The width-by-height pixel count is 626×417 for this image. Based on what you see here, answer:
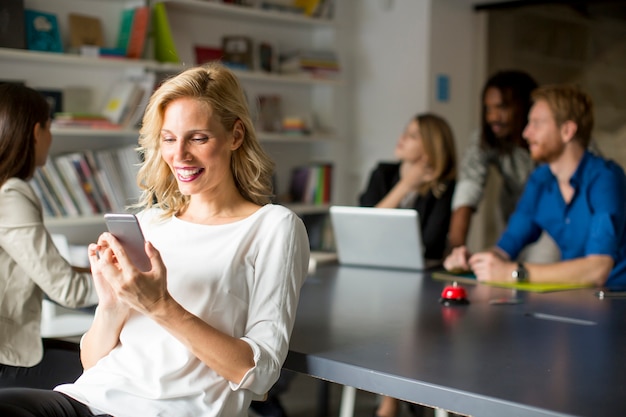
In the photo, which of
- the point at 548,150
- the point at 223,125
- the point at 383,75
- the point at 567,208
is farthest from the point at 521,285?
the point at 383,75

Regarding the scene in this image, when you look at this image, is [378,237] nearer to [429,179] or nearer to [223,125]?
[429,179]

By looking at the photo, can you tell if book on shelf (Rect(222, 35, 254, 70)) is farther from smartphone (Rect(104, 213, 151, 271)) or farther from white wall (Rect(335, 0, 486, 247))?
smartphone (Rect(104, 213, 151, 271))

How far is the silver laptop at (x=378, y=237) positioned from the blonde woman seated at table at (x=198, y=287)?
44.3 inches

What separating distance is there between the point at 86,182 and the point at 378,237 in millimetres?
1579

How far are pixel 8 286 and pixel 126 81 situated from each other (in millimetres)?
2245

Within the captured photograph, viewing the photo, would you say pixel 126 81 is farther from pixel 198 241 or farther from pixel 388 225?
pixel 198 241

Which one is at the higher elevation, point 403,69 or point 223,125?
point 403,69

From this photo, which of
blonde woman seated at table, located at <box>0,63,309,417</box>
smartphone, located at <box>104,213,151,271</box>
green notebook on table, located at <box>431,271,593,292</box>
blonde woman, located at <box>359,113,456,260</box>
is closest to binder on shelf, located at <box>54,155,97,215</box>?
blonde woman, located at <box>359,113,456,260</box>

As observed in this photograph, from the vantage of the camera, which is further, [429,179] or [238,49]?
[238,49]

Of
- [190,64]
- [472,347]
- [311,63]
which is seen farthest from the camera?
[311,63]

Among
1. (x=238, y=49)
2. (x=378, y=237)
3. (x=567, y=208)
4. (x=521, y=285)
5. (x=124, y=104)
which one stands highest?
(x=238, y=49)

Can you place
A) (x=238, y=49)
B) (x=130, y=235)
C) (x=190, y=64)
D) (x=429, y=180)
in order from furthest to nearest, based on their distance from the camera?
(x=238, y=49), (x=190, y=64), (x=429, y=180), (x=130, y=235)

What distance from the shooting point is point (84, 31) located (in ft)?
13.5

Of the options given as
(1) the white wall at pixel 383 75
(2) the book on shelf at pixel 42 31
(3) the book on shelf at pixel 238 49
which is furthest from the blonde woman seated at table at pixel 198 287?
(1) the white wall at pixel 383 75
